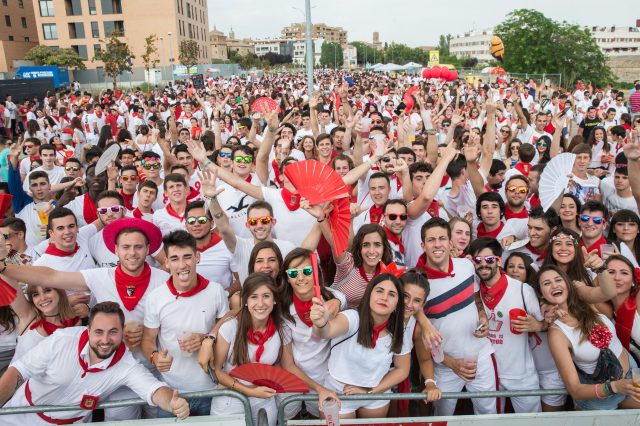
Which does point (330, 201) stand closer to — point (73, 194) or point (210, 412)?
point (210, 412)

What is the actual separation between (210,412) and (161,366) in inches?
21.3

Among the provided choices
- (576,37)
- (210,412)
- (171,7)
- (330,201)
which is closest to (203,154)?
(330,201)

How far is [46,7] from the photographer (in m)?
56.3

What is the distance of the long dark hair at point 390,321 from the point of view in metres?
3.23

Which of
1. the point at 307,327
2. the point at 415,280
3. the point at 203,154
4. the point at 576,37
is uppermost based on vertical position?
the point at 576,37

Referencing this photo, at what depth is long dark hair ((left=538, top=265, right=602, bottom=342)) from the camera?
3.36 meters

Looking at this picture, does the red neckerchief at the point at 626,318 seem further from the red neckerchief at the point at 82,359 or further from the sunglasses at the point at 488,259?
the red neckerchief at the point at 82,359

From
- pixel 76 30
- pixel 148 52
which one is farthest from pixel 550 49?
pixel 76 30

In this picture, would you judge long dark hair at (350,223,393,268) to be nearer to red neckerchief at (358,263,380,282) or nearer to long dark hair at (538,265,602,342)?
red neckerchief at (358,263,380,282)

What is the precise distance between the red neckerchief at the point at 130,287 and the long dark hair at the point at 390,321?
1.75m

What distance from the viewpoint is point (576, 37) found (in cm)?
3591

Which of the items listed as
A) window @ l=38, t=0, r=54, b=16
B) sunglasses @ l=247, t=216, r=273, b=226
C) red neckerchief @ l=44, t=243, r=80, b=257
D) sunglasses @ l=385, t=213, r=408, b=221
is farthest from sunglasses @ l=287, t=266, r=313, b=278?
window @ l=38, t=0, r=54, b=16

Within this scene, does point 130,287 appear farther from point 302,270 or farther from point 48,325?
point 302,270

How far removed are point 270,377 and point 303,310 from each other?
1.64ft
